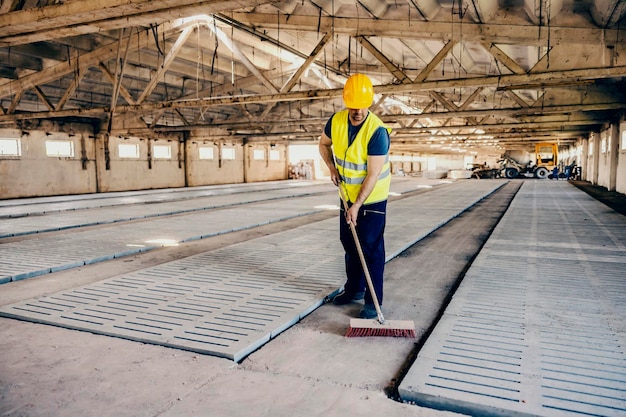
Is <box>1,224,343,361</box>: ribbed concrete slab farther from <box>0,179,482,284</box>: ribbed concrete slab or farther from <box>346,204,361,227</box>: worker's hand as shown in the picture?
<box>0,179,482,284</box>: ribbed concrete slab

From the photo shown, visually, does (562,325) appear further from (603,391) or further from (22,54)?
(22,54)

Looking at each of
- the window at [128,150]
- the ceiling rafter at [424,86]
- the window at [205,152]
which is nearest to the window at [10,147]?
the ceiling rafter at [424,86]

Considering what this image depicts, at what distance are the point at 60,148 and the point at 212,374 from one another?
64.5 ft

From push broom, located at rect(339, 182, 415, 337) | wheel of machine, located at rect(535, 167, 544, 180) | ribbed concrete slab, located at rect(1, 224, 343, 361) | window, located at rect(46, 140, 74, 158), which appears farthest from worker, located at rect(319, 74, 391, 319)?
wheel of machine, located at rect(535, 167, 544, 180)

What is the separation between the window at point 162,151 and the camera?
23778 millimetres

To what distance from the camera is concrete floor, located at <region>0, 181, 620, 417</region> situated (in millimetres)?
2295

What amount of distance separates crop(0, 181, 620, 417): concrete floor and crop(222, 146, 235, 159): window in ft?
83.3

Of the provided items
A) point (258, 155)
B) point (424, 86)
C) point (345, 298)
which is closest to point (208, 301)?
point (345, 298)

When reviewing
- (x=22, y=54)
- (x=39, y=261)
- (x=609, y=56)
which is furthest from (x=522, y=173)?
(x=39, y=261)

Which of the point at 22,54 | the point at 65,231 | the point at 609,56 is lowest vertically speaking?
the point at 65,231

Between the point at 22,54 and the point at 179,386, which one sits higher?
the point at 22,54

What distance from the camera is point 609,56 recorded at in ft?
27.4

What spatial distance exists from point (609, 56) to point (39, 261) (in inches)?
398

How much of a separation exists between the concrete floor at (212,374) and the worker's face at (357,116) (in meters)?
1.61
